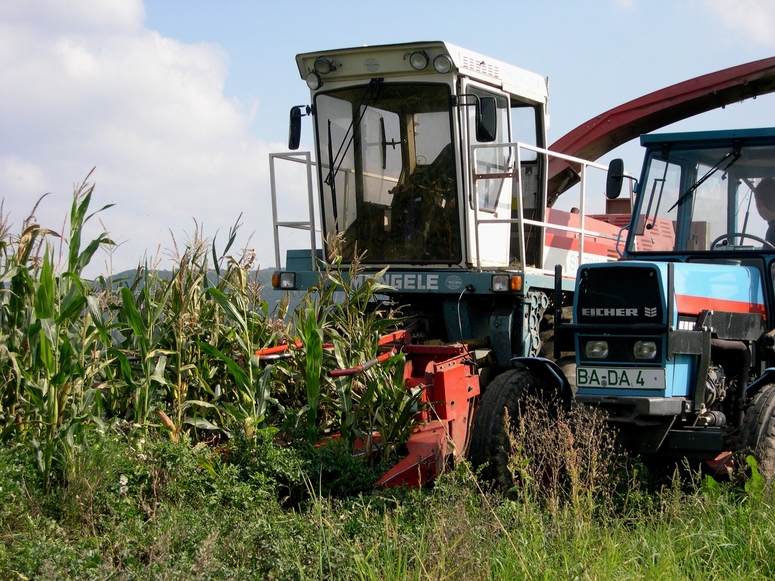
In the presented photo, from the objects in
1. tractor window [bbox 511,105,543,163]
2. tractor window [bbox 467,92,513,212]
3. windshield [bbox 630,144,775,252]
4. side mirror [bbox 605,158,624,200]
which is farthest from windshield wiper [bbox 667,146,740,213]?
tractor window [bbox 511,105,543,163]

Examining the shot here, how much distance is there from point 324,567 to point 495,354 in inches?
161

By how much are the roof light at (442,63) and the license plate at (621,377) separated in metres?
3.58

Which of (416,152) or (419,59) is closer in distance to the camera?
(419,59)

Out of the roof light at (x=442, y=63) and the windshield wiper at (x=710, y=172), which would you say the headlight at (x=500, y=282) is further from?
the roof light at (x=442, y=63)

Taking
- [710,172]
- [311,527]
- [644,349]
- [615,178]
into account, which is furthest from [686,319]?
[311,527]

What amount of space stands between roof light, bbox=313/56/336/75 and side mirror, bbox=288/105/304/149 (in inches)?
17.6

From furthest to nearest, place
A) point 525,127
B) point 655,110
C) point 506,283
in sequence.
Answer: point 655,110, point 525,127, point 506,283

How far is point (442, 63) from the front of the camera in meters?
Result: 8.32

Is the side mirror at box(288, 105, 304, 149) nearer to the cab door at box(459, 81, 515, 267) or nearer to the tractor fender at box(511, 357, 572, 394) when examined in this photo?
the cab door at box(459, 81, 515, 267)

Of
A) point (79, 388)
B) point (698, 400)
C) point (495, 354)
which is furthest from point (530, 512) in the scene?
point (495, 354)

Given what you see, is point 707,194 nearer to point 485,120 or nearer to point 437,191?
point 485,120

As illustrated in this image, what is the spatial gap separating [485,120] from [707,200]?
215 cm

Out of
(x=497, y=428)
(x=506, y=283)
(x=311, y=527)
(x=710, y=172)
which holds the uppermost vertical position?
(x=710, y=172)

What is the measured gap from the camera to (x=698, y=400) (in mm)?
5777
